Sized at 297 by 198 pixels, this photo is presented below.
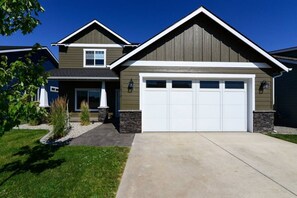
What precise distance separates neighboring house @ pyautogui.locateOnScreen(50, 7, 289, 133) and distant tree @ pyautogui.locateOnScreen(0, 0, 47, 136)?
604 centimetres

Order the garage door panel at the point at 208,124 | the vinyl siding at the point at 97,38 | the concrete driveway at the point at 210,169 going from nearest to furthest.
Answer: the concrete driveway at the point at 210,169
the garage door panel at the point at 208,124
the vinyl siding at the point at 97,38

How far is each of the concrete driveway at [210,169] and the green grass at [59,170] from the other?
0.39 meters

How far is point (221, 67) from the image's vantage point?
32.8 feet

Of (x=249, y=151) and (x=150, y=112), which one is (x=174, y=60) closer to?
(x=150, y=112)

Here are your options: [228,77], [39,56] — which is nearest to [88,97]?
[39,56]

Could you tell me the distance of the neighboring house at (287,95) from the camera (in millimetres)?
12491

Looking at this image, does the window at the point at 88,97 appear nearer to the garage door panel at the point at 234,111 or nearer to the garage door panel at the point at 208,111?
the garage door panel at the point at 208,111

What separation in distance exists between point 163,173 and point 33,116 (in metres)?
2.96

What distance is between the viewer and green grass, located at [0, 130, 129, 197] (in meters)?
3.84

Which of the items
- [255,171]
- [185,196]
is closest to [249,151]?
[255,171]

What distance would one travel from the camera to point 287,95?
Answer: 43.2 ft

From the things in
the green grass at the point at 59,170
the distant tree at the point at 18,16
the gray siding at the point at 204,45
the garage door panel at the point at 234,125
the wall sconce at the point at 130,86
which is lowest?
the green grass at the point at 59,170

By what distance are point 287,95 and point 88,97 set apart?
14.0 meters

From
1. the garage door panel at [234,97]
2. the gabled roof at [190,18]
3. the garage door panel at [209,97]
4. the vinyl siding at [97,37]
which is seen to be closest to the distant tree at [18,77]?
the gabled roof at [190,18]
